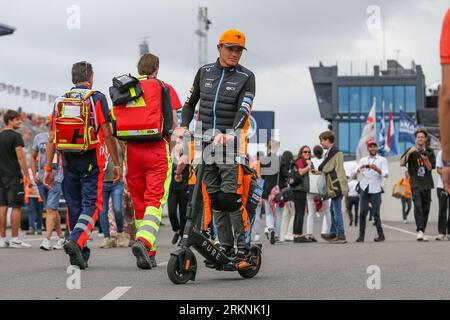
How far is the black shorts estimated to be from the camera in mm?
14906

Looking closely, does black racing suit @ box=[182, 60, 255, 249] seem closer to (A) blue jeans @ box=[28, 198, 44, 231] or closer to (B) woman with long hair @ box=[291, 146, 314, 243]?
(B) woman with long hair @ box=[291, 146, 314, 243]

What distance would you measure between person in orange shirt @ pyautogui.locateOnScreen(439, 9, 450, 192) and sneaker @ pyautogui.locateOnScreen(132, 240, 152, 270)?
208 inches

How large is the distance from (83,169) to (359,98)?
111 m

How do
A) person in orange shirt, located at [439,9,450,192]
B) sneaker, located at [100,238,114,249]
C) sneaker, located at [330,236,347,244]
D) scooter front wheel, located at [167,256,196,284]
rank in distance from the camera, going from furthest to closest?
sneaker, located at [330,236,347,244] → sneaker, located at [100,238,114,249] → scooter front wheel, located at [167,256,196,284] → person in orange shirt, located at [439,9,450,192]

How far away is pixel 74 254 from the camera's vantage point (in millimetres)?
9648

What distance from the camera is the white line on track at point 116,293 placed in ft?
22.8

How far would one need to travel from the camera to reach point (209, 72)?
8586 millimetres

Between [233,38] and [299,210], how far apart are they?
31.9 ft

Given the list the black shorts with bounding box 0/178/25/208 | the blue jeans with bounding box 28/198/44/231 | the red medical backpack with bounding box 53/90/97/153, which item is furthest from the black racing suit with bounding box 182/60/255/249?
the blue jeans with bounding box 28/198/44/231

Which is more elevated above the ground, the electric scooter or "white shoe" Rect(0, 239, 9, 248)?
the electric scooter

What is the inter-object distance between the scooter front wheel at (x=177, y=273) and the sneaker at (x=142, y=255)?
50.4 inches

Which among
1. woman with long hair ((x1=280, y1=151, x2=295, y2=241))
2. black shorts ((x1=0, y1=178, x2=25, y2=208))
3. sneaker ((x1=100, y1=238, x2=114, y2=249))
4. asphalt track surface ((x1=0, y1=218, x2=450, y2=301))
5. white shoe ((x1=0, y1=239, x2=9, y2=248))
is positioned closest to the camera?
asphalt track surface ((x1=0, y1=218, x2=450, y2=301))
